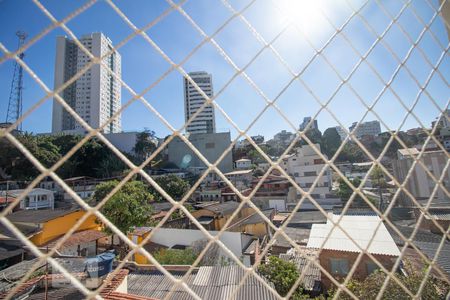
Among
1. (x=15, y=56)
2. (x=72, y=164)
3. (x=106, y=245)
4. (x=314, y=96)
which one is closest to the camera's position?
(x=15, y=56)

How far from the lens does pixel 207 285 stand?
366cm

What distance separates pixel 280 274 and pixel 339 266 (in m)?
1.02

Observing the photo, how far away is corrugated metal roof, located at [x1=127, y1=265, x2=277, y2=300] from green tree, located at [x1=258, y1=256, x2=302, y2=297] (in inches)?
28.4

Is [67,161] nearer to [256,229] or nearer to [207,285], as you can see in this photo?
[256,229]

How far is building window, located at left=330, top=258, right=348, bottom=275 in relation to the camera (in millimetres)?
4516

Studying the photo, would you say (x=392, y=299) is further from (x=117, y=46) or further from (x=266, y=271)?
(x=117, y=46)

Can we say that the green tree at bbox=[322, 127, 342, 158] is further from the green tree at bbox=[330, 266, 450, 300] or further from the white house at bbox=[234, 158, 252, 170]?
the green tree at bbox=[330, 266, 450, 300]

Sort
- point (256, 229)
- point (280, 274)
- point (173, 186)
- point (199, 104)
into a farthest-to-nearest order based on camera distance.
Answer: point (199, 104) → point (173, 186) → point (256, 229) → point (280, 274)

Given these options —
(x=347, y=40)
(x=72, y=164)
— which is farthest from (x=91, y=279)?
(x=72, y=164)

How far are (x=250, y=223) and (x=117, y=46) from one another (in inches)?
375

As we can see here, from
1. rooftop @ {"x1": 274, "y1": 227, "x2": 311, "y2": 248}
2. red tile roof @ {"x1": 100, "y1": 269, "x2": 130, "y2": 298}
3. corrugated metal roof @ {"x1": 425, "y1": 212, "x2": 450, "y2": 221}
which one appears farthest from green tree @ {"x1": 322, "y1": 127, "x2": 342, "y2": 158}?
red tile roof @ {"x1": 100, "y1": 269, "x2": 130, "y2": 298}

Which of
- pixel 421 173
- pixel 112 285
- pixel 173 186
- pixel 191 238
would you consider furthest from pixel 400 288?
pixel 173 186

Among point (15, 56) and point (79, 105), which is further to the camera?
point (79, 105)

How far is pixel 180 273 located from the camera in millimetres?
4789
